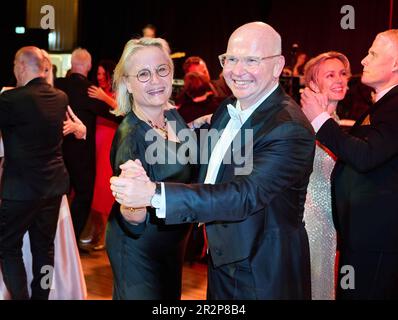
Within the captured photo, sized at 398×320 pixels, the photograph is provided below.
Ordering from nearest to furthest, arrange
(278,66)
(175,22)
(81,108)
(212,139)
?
(278,66)
(212,139)
(81,108)
(175,22)

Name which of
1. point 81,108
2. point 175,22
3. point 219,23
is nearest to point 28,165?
point 81,108

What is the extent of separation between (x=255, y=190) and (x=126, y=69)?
3.05ft

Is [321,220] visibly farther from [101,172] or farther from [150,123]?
[101,172]

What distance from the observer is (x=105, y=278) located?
181 inches

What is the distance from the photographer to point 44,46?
6.21 meters

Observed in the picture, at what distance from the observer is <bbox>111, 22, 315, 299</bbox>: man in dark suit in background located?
1.75 m

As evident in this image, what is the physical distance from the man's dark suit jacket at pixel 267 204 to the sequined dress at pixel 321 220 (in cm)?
89

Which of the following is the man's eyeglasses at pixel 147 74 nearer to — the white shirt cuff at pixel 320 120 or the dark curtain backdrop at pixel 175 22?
the white shirt cuff at pixel 320 120

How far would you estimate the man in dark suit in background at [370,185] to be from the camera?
2512 mm

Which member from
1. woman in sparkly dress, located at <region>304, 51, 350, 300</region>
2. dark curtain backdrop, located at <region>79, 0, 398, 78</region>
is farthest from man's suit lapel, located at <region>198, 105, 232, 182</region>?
dark curtain backdrop, located at <region>79, 0, 398, 78</region>

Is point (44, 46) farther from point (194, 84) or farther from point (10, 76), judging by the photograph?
point (194, 84)

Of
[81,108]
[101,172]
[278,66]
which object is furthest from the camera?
[101,172]

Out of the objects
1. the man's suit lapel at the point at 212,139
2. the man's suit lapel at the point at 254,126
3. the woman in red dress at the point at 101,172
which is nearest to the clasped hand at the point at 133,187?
the man's suit lapel at the point at 254,126

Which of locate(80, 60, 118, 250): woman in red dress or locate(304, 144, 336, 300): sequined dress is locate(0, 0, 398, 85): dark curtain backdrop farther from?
locate(304, 144, 336, 300): sequined dress
